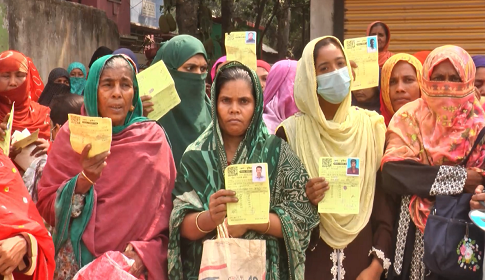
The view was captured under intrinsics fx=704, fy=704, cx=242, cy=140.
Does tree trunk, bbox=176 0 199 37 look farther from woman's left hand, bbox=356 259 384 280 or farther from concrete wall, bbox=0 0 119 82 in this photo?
woman's left hand, bbox=356 259 384 280

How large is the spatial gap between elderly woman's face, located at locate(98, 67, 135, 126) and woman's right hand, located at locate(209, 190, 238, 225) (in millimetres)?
806

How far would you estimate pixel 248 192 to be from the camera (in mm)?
3092

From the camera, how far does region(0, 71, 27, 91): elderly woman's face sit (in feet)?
18.5

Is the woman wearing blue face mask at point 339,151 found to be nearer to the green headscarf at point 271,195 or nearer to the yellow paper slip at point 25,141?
the green headscarf at point 271,195

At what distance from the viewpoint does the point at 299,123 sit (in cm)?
377

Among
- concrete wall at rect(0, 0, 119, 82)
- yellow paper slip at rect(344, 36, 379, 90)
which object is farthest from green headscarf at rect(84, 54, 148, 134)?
concrete wall at rect(0, 0, 119, 82)

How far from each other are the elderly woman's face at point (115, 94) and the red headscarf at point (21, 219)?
557 mm

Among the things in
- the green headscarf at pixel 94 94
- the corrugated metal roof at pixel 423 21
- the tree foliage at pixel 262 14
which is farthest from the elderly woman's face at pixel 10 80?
the tree foliage at pixel 262 14

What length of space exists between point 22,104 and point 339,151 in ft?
10.6

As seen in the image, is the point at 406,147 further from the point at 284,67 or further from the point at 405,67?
the point at 284,67

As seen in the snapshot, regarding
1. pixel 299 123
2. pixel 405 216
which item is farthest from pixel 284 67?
pixel 405 216

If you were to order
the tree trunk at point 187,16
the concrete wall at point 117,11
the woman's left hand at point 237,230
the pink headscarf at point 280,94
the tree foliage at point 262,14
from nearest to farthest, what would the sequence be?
the woman's left hand at point 237,230
the pink headscarf at point 280,94
the tree trunk at point 187,16
the tree foliage at point 262,14
the concrete wall at point 117,11

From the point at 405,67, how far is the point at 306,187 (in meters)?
1.60

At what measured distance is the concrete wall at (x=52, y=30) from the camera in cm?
988
